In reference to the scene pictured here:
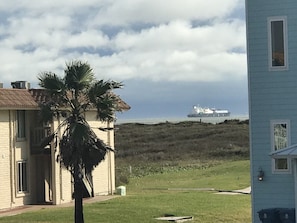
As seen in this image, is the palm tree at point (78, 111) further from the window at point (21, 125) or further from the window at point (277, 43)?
the window at point (21, 125)

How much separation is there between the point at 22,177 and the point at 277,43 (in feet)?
54.3

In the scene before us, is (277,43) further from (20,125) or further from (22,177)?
(22,177)

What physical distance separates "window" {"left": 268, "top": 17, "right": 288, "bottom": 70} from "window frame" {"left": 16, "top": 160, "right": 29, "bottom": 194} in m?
15.9

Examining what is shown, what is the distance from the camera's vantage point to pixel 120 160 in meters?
63.8

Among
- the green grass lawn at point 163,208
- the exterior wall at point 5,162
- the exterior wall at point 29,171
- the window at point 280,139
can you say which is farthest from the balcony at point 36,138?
the window at point 280,139

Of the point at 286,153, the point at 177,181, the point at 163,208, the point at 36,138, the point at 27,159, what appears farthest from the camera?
the point at 177,181

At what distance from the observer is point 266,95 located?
19453mm

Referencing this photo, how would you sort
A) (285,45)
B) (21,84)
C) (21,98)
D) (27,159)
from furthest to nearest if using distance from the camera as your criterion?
(21,84)
(27,159)
(21,98)
(285,45)

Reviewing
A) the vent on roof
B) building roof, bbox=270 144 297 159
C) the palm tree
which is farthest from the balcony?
building roof, bbox=270 144 297 159

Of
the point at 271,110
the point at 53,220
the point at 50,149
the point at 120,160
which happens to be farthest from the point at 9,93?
the point at 120,160

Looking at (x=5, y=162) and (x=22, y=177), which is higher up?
(x=5, y=162)

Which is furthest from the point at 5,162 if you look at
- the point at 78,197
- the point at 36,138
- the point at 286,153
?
the point at 286,153

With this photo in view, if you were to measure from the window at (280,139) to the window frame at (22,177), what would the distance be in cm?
1551

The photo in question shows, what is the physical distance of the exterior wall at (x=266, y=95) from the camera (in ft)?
63.1
